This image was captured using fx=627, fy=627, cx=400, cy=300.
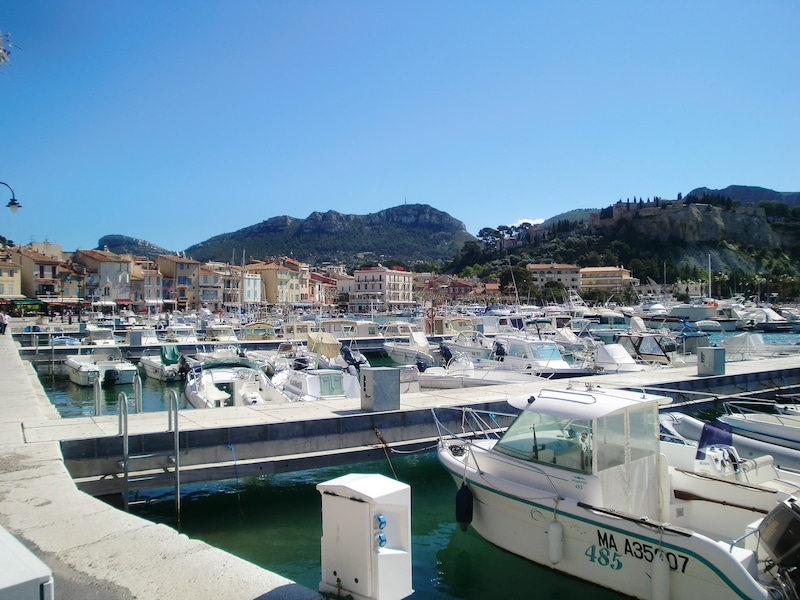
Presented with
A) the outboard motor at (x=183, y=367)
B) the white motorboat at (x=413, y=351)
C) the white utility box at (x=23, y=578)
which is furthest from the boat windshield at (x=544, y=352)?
the white utility box at (x=23, y=578)

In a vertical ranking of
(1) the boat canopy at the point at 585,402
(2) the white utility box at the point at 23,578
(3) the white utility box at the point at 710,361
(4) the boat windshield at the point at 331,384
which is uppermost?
(2) the white utility box at the point at 23,578

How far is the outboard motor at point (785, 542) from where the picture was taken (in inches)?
247

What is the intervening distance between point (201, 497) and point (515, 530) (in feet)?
21.3

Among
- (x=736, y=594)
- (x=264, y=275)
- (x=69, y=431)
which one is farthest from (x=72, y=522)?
(x=264, y=275)

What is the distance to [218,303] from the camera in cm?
10306

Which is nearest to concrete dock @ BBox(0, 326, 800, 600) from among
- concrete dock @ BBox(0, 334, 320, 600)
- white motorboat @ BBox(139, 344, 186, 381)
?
concrete dock @ BBox(0, 334, 320, 600)

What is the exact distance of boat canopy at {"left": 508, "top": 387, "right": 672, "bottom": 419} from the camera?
846cm

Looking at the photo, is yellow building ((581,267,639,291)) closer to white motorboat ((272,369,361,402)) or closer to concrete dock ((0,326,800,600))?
white motorboat ((272,369,361,402))

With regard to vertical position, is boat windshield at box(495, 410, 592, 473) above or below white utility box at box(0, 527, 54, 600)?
below

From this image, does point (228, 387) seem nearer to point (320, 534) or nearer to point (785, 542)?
point (320, 534)

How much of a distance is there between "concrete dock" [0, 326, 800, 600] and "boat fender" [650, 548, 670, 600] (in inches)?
174

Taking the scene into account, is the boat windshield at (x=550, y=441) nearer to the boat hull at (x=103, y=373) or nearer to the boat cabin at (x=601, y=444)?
the boat cabin at (x=601, y=444)

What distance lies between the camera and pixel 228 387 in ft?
82.9

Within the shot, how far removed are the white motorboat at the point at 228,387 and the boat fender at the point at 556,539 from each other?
12.5 meters
